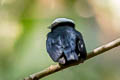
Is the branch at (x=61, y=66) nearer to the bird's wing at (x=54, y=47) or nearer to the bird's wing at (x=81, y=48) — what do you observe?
the bird's wing at (x=81, y=48)

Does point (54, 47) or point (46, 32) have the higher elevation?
point (54, 47)

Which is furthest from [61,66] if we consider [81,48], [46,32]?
[46,32]

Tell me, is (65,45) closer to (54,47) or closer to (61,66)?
(54,47)

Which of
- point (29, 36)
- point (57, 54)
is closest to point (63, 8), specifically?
point (29, 36)

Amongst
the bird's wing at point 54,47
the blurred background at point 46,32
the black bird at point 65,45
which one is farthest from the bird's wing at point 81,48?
the blurred background at point 46,32

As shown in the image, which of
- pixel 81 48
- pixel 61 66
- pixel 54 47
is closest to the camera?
pixel 61 66
